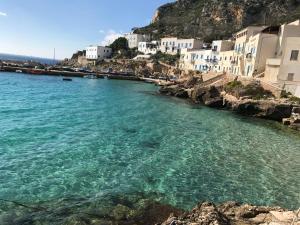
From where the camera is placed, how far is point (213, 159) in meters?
23.2

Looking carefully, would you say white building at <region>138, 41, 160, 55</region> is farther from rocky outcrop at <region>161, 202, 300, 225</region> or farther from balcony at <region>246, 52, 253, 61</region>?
rocky outcrop at <region>161, 202, 300, 225</region>

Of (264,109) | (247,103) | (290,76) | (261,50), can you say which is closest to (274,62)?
(290,76)

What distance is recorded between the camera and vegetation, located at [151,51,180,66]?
4798 inches

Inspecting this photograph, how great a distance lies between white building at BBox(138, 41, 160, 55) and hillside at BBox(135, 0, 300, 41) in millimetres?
13477

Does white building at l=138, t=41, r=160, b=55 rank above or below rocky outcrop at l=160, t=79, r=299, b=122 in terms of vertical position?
above

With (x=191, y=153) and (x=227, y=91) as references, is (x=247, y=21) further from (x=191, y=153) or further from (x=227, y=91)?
(x=191, y=153)

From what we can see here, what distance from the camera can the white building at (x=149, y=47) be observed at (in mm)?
141875

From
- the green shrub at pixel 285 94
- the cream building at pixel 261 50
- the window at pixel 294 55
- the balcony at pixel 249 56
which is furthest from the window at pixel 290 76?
the balcony at pixel 249 56

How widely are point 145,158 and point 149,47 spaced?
12799 centimetres

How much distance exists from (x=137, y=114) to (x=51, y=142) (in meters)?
17.1

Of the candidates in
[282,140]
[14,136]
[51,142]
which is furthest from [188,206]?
[282,140]

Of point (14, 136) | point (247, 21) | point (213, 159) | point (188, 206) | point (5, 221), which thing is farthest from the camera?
point (247, 21)

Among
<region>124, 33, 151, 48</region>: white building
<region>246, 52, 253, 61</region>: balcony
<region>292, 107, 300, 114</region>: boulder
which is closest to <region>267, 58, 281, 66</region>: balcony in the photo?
<region>246, 52, 253, 61</region>: balcony

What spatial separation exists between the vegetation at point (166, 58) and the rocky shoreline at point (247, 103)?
5761 cm
